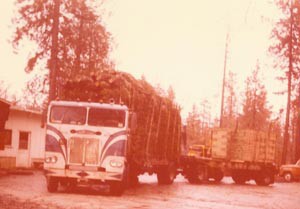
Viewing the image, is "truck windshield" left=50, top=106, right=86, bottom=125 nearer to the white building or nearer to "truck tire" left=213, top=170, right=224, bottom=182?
the white building

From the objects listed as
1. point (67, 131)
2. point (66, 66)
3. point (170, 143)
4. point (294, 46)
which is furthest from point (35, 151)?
point (294, 46)

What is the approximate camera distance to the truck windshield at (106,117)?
64.5 feet

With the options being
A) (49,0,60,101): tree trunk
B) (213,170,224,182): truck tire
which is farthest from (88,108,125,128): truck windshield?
(49,0,60,101): tree trunk

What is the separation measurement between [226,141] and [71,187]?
39.6 ft

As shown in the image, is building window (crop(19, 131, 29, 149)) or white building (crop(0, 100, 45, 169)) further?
building window (crop(19, 131, 29, 149))

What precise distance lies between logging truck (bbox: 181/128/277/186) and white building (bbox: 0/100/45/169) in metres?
9.88

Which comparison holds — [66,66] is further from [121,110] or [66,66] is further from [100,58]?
[121,110]

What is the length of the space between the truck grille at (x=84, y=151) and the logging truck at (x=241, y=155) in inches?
502

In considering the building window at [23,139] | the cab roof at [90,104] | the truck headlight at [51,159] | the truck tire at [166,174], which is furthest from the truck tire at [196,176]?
the truck headlight at [51,159]

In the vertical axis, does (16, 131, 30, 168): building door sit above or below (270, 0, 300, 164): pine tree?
below

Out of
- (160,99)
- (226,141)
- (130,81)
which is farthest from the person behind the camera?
(226,141)

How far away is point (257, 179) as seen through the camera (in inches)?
1314

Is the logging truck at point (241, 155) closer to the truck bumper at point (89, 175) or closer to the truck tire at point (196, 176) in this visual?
the truck tire at point (196, 176)

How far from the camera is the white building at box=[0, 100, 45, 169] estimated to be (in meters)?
34.2
